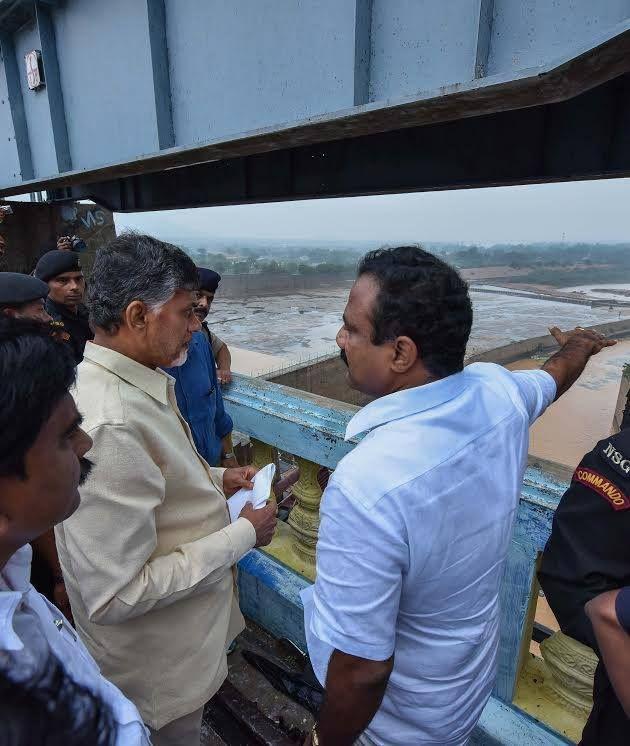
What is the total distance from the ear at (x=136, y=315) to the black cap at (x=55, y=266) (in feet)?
9.21

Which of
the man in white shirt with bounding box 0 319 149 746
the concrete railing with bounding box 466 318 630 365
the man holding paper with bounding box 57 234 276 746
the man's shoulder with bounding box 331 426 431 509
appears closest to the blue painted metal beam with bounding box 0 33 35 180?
the man holding paper with bounding box 57 234 276 746

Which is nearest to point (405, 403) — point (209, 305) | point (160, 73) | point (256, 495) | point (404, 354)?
point (404, 354)

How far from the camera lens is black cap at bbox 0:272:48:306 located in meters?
2.44

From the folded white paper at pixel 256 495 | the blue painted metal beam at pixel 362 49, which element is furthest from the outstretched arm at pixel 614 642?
the blue painted metal beam at pixel 362 49

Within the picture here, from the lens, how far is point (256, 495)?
1.57 meters

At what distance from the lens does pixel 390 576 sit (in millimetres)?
897

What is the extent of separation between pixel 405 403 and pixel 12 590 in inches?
31.0

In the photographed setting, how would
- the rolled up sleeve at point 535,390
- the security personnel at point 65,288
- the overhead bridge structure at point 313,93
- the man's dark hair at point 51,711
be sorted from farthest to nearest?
the security personnel at point 65,288 → the overhead bridge structure at point 313,93 → the rolled up sleeve at point 535,390 → the man's dark hair at point 51,711

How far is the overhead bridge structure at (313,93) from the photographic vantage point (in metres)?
1.87

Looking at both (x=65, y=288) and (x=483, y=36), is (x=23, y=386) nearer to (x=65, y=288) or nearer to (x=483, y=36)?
(x=483, y=36)

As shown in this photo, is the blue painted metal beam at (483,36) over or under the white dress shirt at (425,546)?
over

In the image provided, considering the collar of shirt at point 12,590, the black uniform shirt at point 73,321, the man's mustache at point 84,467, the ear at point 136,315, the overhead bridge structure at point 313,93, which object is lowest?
the black uniform shirt at point 73,321

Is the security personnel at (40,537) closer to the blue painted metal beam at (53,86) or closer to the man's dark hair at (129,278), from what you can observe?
the man's dark hair at (129,278)

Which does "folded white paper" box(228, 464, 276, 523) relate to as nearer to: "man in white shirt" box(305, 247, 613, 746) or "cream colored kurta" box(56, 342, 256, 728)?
"cream colored kurta" box(56, 342, 256, 728)
